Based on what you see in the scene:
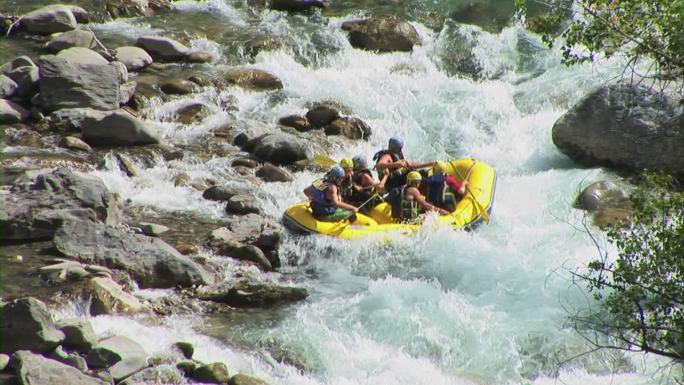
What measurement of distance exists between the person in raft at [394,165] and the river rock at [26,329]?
5504mm

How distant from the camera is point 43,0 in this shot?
17.3 m

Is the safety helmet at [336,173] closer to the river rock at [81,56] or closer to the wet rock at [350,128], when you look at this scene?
the wet rock at [350,128]

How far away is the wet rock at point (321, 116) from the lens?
46.2ft

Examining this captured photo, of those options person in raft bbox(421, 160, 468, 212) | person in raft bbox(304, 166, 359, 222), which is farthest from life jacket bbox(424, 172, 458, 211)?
person in raft bbox(304, 166, 359, 222)

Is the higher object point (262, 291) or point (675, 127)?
point (675, 127)

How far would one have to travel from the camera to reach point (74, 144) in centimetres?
1229

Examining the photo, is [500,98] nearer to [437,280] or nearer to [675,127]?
[675,127]

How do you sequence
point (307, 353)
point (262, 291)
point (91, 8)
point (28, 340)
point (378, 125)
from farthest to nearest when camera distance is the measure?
point (91, 8) → point (378, 125) → point (262, 291) → point (307, 353) → point (28, 340)

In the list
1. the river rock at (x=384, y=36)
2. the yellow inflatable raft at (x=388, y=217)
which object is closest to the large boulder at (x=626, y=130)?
the yellow inflatable raft at (x=388, y=217)

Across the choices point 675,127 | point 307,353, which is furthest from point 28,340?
point 675,127

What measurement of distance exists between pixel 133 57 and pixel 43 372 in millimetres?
9299

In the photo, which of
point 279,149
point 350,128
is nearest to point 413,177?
point 279,149

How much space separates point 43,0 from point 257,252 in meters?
9.41

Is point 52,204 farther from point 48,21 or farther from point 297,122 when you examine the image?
point 48,21
